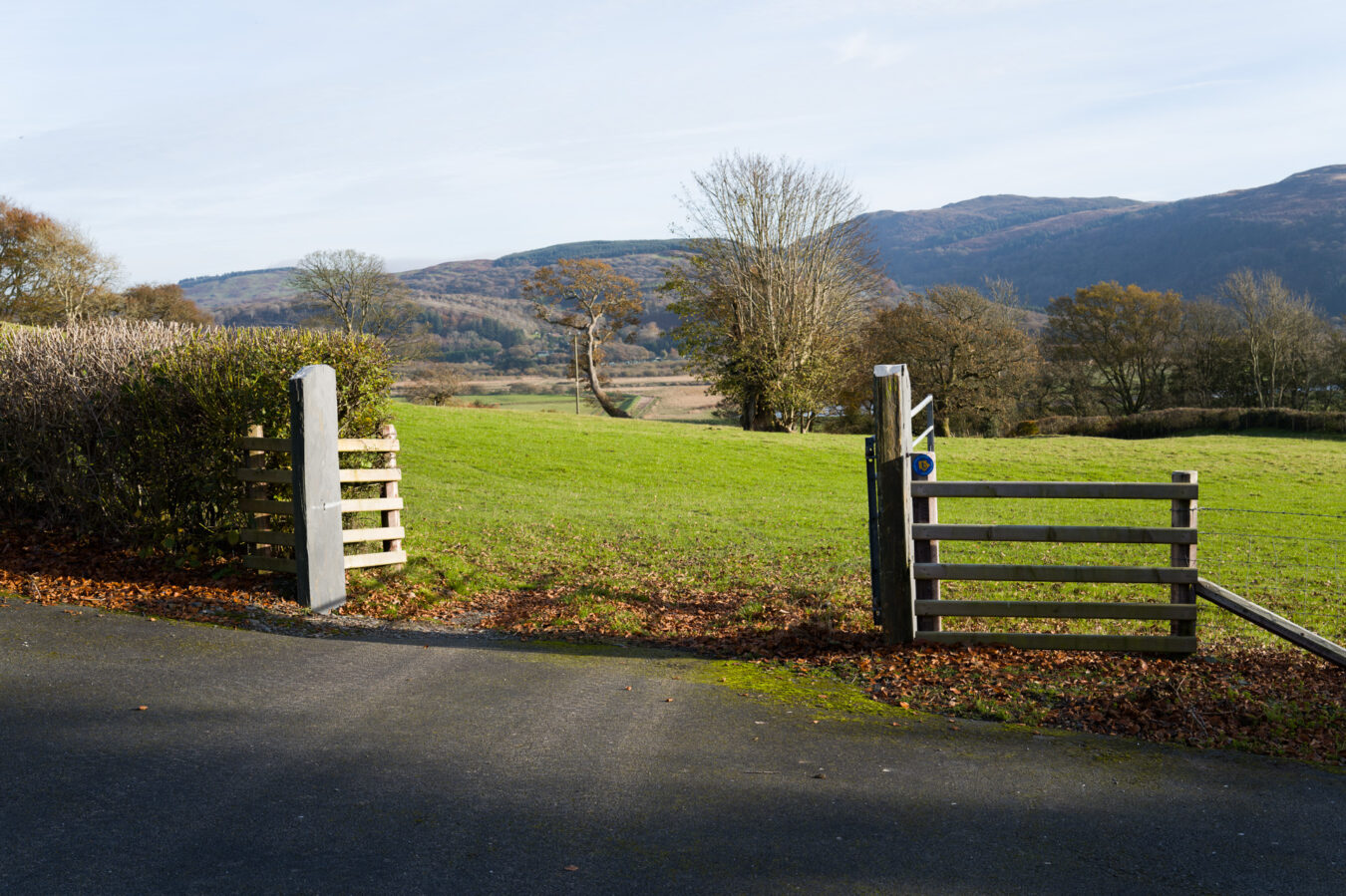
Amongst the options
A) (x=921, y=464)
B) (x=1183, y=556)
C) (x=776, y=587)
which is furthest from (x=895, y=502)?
(x=776, y=587)

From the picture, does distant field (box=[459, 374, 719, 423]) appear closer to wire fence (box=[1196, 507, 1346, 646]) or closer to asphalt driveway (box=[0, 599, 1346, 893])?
wire fence (box=[1196, 507, 1346, 646])

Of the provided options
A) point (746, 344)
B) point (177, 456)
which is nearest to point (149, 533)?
point (177, 456)

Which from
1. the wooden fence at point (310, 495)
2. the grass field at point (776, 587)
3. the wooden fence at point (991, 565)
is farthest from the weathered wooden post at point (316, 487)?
the wooden fence at point (991, 565)

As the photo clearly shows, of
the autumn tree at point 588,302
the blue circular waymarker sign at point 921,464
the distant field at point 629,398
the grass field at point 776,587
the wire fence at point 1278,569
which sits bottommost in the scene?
the wire fence at point 1278,569

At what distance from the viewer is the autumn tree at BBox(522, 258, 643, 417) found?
2452 inches

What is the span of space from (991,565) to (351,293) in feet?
210

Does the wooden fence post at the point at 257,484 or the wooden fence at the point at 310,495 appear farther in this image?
the wooden fence post at the point at 257,484

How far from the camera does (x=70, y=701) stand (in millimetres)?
6281

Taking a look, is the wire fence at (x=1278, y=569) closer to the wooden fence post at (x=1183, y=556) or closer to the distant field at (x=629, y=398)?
the wooden fence post at (x=1183, y=556)

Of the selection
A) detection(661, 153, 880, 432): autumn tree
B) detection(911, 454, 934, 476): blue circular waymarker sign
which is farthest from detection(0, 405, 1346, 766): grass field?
detection(661, 153, 880, 432): autumn tree

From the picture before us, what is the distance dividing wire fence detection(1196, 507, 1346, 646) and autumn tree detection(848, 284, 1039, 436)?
30138mm

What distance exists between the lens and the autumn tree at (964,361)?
51125 millimetres

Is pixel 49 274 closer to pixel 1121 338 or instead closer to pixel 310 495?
pixel 310 495

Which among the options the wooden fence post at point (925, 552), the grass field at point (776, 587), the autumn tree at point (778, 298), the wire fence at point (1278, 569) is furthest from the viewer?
the autumn tree at point (778, 298)
